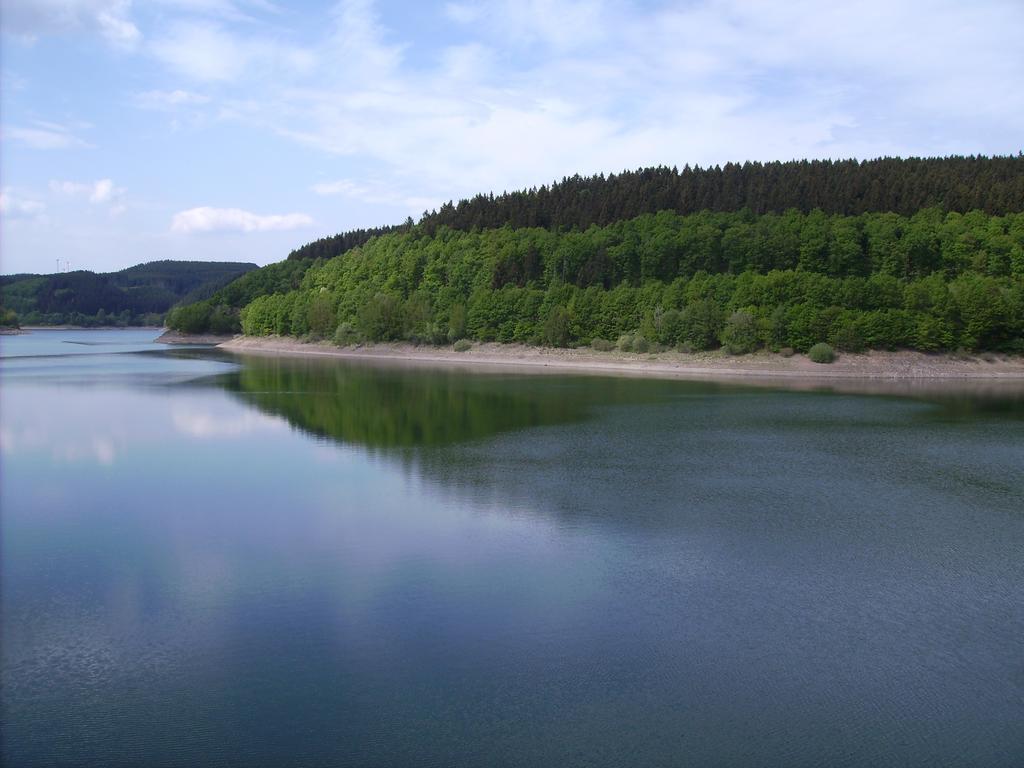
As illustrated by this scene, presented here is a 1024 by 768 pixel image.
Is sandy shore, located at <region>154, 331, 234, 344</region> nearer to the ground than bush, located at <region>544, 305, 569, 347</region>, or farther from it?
nearer to the ground

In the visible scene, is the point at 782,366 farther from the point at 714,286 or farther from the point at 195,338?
the point at 195,338

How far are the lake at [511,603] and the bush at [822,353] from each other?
3247cm

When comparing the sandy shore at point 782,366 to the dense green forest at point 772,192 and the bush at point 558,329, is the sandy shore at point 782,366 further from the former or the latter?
the dense green forest at point 772,192

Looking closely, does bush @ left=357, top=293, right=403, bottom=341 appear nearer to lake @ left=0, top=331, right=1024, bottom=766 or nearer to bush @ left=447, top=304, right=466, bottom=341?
bush @ left=447, top=304, right=466, bottom=341

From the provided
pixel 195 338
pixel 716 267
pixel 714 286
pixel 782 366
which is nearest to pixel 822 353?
pixel 782 366

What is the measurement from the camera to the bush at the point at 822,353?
5544 centimetres

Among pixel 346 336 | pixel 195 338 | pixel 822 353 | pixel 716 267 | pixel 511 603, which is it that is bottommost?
pixel 511 603

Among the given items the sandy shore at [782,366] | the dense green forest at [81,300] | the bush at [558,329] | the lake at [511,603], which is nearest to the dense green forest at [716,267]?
the bush at [558,329]

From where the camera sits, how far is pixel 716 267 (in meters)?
73.2

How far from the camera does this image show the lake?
306 inches

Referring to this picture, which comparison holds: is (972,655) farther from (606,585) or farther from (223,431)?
(223,431)

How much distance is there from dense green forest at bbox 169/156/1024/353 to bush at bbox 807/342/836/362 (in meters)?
1.41

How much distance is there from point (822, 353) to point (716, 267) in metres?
19.7

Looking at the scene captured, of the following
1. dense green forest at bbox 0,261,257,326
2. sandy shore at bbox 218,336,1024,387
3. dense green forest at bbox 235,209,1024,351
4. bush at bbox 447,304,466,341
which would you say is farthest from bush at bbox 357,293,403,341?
dense green forest at bbox 0,261,257,326
